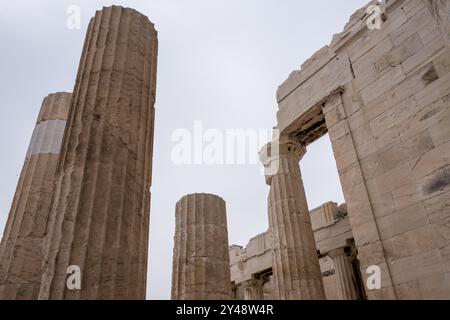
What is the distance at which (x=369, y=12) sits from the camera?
12461mm

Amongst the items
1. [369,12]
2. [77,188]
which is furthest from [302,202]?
[77,188]

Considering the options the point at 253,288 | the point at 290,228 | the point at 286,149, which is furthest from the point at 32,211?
the point at 253,288

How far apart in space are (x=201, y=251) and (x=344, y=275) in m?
7.73

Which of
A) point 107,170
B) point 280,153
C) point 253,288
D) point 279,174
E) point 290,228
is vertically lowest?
point 107,170

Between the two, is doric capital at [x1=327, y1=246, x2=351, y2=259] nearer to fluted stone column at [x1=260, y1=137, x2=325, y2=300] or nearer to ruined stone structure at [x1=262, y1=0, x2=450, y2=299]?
fluted stone column at [x1=260, y1=137, x2=325, y2=300]

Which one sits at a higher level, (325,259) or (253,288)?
(325,259)

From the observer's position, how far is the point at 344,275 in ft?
56.3

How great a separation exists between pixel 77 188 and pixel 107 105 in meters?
1.93

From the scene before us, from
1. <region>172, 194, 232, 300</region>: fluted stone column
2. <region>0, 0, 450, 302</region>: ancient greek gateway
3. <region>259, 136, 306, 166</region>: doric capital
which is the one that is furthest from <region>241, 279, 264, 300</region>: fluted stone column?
<region>259, 136, 306, 166</region>: doric capital

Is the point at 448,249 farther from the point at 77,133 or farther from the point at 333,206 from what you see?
the point at 333,206

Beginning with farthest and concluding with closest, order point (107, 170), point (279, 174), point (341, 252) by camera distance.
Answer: point (341, 252) → point (279, 174) → point (107, 170)

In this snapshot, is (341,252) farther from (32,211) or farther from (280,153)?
(32,211)
